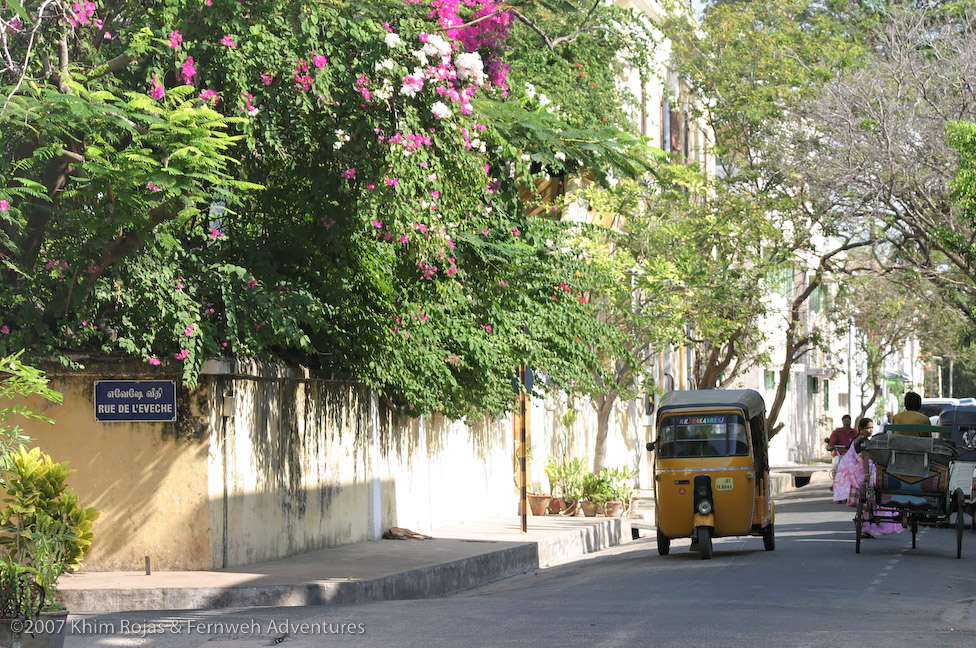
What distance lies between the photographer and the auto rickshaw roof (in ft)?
58.0

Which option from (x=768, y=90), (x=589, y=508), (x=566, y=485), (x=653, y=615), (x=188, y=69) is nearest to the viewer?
(x=653, y=615)

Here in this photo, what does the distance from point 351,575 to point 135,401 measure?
311 centimetres

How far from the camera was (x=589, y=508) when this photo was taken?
83.3ft

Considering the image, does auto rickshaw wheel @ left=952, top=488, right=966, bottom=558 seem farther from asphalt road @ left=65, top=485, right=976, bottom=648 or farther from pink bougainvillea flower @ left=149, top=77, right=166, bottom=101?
pink bougainvillea flower @ left=149, top=77, right=166, bottom=101

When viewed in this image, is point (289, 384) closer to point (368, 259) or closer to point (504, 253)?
point (368, 259)

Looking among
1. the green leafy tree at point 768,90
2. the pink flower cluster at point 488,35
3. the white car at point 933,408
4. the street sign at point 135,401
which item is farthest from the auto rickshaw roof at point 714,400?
the white car at point 933,408

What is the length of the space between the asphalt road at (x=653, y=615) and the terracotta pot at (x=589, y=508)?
8.52 meters

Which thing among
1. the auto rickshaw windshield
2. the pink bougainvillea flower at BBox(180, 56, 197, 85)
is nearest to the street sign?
the pink bougainvillea flower at BBox(180, 56, 197, 85)

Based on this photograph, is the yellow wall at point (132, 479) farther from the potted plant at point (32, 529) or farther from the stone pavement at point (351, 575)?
the potted plant at point (32, 529)

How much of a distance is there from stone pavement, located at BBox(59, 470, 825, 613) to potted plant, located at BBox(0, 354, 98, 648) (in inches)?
24.7

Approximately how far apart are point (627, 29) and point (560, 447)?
30.9ft

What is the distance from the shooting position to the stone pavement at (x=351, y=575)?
12680mm

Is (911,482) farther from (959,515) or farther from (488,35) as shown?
(488,35)

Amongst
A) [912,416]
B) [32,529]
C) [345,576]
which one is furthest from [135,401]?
[912,416]
